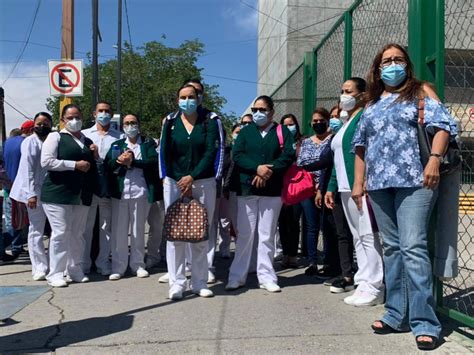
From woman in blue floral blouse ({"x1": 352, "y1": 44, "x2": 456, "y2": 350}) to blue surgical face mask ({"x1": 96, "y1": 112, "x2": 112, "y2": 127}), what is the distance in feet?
11.1

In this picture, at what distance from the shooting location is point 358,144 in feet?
12.6

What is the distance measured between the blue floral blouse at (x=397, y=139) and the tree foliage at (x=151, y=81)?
78.0ft

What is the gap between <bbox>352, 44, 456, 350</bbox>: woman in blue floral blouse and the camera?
3.36 meters

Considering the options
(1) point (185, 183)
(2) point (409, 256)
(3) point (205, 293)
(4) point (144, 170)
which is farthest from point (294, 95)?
(2) point (409, 256)

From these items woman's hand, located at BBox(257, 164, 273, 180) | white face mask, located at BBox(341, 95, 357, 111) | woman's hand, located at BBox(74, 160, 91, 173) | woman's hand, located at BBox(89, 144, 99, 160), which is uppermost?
white face mask, located at BBox(341, 95, 357, 111)

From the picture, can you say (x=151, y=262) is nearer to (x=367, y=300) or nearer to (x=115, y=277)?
(x=115, y=277)

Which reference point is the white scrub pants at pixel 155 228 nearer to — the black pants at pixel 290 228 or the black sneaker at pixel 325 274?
the black pants at pixel 290 228

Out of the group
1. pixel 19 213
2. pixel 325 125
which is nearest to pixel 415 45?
pixel 325 125

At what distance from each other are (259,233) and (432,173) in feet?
7.34

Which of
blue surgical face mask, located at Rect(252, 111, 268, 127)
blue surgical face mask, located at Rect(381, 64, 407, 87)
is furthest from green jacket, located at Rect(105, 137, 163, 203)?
blue surgical face mask, located at Rect(381, 64, 407, 87)

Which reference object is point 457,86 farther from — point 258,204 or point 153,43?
point 153,43

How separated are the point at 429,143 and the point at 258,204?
215cm

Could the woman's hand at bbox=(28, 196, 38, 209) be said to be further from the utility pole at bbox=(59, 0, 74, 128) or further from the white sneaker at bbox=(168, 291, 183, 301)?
the utility pole at bbox=(59, 0, 74, 128)

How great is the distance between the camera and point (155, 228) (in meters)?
6.55
